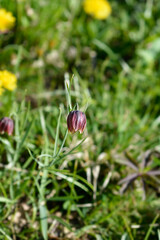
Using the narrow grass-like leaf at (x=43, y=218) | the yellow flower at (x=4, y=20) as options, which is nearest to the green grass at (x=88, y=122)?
the narrow grass-like leaf at (x=43, y=218)

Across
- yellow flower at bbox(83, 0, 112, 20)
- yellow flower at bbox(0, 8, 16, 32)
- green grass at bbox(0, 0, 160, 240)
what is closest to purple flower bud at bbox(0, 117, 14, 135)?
green grass at bbox(0, 0, 160, 240)

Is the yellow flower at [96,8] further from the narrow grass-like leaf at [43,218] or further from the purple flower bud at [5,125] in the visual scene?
the narrow grass-like leaf at [43,218]

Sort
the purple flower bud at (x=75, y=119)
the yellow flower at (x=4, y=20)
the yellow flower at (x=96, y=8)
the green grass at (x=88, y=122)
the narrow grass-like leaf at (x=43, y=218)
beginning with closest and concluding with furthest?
1. the purple flower bud at (x=75, y=119)
2. the narrow grass-like leaf at (x=43, y=218)
3. the green grass at (x=88, y=122)
4. the yellow flower at (x=4, y=20)
5. the yellow flower at (x=96, y=8)

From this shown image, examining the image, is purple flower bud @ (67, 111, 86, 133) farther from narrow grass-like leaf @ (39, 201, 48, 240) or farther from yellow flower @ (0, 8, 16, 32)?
yellow flower @ (0, 8, 16, 32)

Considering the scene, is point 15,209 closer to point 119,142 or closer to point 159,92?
point 119,142

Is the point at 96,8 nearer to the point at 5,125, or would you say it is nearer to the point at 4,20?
the point at 4,20

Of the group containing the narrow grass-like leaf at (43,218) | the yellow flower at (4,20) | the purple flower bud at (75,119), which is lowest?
the narrow grass-like leaf at (43,218)

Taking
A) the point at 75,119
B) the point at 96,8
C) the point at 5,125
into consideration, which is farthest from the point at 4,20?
the point at 75,119

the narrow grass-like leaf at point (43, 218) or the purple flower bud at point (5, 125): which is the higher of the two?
the purple flower bud at point (5, 125)
